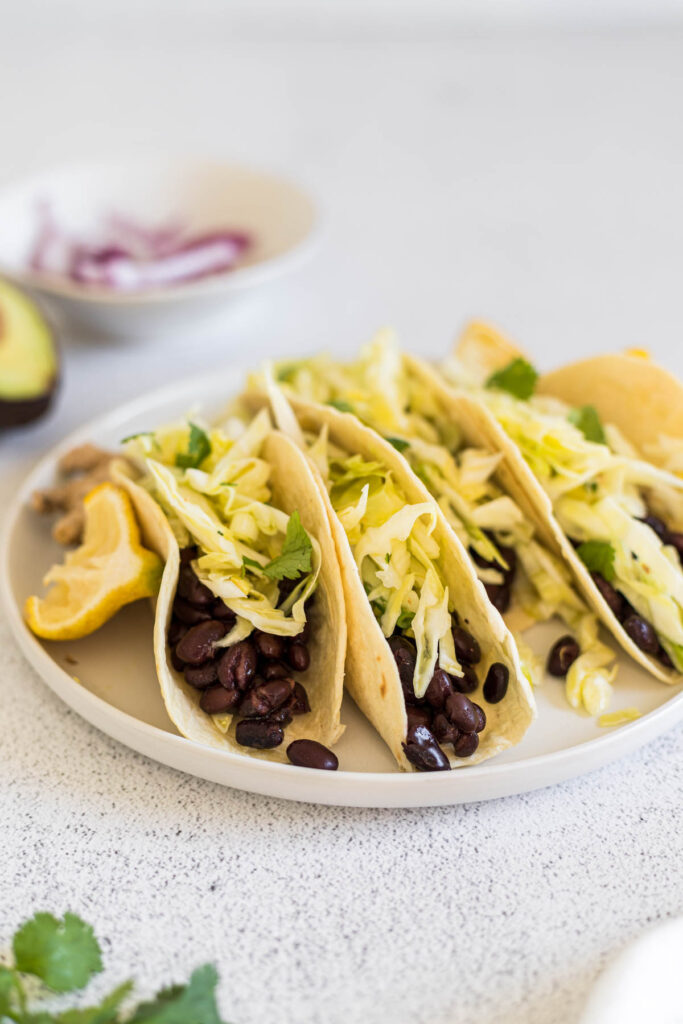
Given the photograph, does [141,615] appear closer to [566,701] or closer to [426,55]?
[566,701]

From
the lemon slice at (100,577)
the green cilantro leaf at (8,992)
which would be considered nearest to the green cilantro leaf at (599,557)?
the lemon slice at (100,577)

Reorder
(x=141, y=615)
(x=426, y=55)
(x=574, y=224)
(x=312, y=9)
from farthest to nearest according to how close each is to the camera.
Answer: (x=312, y=9) < (x=426, y=55) < (x=574, y=224) < (x=141, y=615)

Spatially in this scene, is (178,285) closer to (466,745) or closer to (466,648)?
(466,648)

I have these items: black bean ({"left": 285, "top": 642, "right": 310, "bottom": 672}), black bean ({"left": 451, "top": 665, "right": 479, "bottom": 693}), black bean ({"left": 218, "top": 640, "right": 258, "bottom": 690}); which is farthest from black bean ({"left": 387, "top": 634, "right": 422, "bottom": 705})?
black bean ({"left": 218, "top": 640, "right": 258, "bottom": 690})

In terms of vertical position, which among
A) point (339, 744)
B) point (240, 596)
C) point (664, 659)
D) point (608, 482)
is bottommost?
point (339, 744)

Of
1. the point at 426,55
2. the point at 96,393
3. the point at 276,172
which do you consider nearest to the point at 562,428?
the point at 96,393

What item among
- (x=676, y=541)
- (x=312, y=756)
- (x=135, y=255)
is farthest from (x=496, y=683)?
(x=135, y=255)

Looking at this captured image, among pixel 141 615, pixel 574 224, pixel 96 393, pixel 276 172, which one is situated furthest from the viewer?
pixel 574 224
